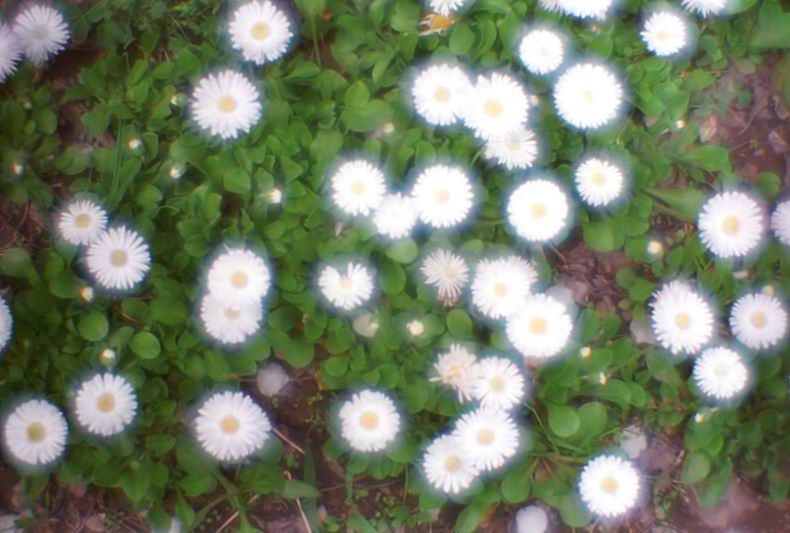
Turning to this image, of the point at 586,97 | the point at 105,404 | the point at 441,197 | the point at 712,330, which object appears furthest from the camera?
the point at 712,330

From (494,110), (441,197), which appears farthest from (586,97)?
Answer: (441,197)

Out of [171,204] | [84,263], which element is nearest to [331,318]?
[171,204]

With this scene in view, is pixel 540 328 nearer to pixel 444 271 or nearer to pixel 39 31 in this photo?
pixel 444 271

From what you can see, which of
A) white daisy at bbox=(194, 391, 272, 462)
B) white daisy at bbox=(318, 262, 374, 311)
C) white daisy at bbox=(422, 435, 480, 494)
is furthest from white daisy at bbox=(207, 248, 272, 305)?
white daisy at bbox=(422, 435, 480, 494)

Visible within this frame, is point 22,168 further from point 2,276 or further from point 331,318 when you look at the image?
point 331,318

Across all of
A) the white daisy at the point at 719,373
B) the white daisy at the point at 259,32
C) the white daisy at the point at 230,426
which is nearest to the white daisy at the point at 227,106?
the white daisy at the point at 259,32

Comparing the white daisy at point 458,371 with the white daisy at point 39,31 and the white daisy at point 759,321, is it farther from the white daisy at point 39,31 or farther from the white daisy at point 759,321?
the white daisy at point 39,31
